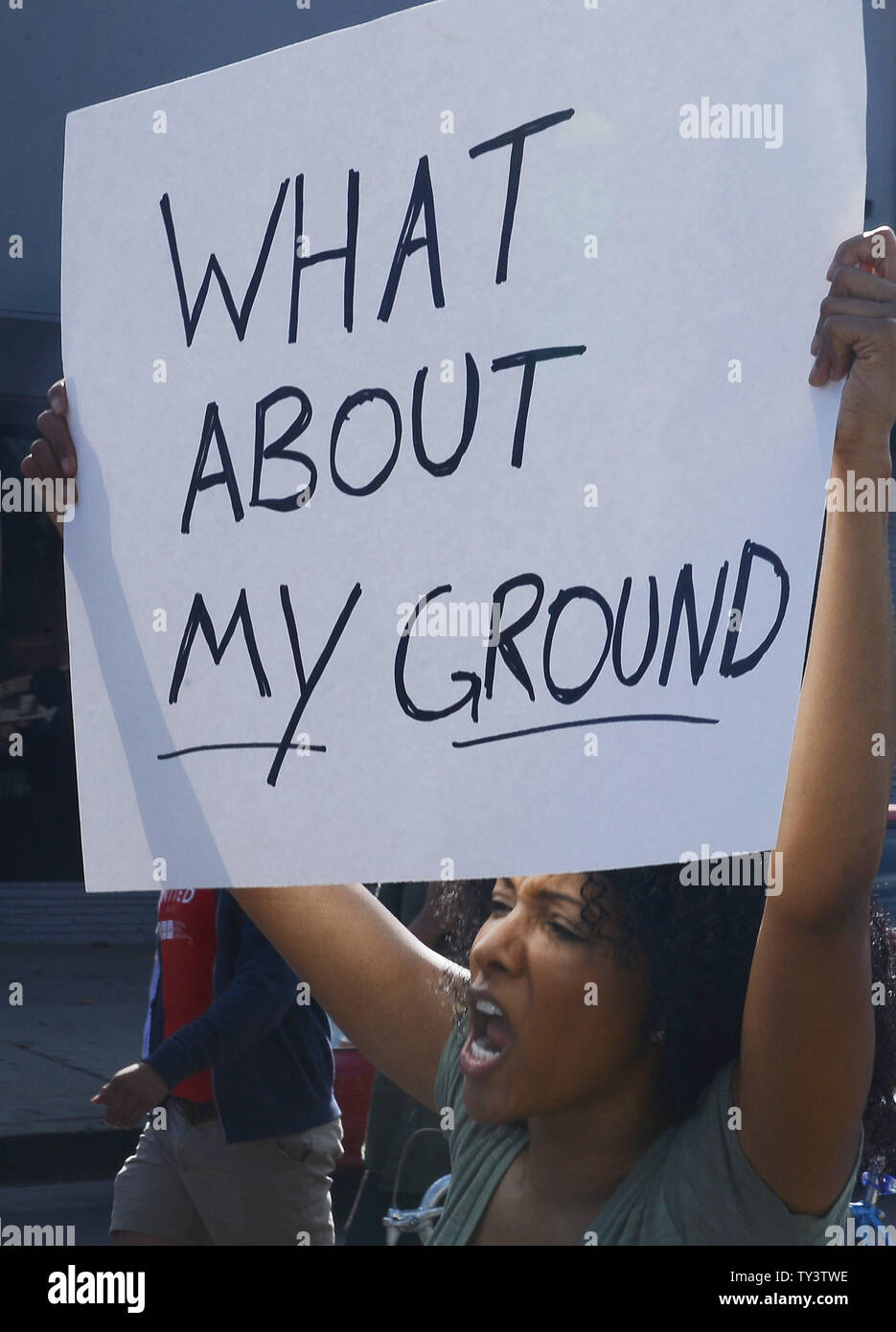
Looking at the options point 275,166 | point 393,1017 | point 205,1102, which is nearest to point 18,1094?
point 205,1102

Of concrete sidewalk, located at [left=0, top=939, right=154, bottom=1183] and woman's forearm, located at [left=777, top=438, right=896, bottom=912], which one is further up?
woman's forearm, located at [left=777, top=438, right=896, bottom=912]

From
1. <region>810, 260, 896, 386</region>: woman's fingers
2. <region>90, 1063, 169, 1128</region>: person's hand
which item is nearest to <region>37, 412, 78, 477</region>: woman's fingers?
<region>810, 260, 896, 386</region>: woman's fingers

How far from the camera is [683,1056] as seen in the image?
1.54 metres

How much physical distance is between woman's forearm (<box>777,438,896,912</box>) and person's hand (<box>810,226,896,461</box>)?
17mm

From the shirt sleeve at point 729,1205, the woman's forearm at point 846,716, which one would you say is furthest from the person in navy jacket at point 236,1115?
the woman's forearm at point 846,716

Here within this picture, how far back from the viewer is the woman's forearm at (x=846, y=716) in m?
1.27

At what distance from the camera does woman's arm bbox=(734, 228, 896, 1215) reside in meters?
1.27

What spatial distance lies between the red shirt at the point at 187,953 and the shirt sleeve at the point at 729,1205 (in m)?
2.15

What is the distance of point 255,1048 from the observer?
3.37m

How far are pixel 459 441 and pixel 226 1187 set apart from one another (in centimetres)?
234

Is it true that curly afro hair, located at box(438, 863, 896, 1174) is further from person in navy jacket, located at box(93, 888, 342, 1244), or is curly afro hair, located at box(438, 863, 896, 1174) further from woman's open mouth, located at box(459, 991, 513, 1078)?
person in navy jacket, located at box(93, 888, 342, 1244)

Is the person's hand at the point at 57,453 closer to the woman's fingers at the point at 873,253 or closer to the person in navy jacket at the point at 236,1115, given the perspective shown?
the woman's fingers at the point at 873,253

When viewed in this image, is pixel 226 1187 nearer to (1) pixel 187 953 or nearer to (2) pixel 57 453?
(1) pixel 187 953

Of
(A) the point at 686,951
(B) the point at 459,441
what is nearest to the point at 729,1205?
(A) the point at 686,951
